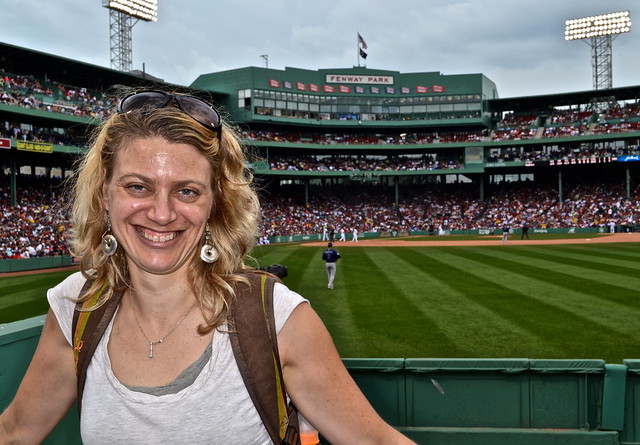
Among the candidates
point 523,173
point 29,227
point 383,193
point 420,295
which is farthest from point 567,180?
point 29,227

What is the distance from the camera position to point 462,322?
36.8ft

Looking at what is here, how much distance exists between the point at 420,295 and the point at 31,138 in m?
34.9

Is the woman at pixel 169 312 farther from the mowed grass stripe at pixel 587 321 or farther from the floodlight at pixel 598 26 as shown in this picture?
the floodlight at pixel 598 26

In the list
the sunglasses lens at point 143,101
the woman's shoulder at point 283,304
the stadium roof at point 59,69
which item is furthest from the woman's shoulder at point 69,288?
the stadium roof at point 59,69

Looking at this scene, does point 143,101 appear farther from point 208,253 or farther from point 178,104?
point 208,253

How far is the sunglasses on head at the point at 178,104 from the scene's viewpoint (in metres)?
1.80

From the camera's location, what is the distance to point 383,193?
203 ft

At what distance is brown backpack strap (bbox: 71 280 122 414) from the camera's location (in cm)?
166

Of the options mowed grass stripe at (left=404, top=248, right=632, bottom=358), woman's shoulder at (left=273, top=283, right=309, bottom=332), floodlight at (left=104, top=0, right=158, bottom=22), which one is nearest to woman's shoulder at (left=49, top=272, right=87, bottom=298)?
woman's shoulder at (left=273, top=283, right=309, bottom=332)

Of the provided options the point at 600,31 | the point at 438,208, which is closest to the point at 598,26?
the point at 600,31

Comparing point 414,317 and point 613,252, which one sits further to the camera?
point 613,252

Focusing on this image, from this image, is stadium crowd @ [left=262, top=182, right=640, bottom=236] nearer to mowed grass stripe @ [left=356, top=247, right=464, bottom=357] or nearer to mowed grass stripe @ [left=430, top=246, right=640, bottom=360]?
mowed grass stripe @ [left=356, top=247, right=464, bottom=357]

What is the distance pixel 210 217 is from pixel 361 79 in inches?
2573

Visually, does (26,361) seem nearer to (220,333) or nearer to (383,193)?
(220,333)
